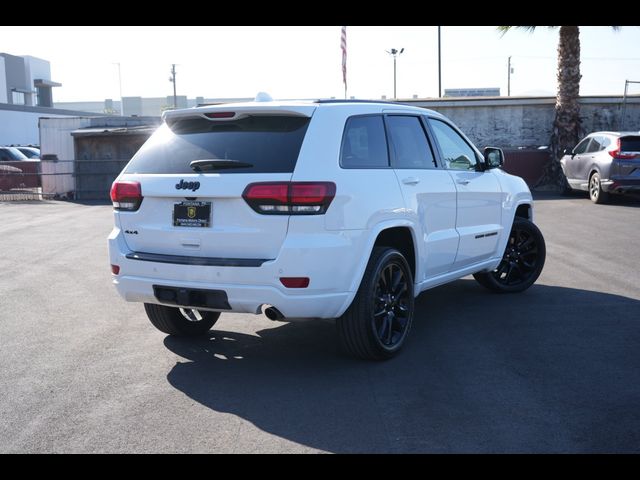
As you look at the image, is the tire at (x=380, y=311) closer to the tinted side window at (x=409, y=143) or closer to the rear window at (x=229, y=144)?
the tinted side window at (x=409, y=143)

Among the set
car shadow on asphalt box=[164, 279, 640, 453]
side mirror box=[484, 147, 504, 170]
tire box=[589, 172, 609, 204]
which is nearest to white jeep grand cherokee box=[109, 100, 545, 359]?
car shadow on asphalt box=[164, 279, 640, 453]

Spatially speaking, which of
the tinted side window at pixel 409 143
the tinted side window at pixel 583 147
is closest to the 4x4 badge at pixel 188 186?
the tinted side window at pixel 409 143

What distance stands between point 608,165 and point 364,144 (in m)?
12.9

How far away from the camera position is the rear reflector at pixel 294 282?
505 centimetres

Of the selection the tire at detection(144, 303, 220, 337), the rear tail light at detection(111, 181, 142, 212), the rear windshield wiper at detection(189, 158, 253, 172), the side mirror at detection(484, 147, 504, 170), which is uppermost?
the rear windshield wiper at detection(189, 158, 253, 172)

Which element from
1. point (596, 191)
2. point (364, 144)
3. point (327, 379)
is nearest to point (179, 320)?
point (327, 379)

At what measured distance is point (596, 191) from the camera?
17.8m

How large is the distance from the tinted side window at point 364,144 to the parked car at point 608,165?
40.6ft

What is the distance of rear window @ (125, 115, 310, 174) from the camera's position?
5227mm

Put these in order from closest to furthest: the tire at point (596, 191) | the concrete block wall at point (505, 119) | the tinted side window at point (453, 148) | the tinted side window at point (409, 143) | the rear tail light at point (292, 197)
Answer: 1. the rear tail light at point (292, 197)
2. the tinted side window at point (409, 143)
3. the tinted side window at point (453, 148)
4. the tire at point (596, 191)
5. the concrete block wall at point (505, 119)

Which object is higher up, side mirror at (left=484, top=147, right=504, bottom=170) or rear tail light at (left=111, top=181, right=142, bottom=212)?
side mirror at (left=484, top=147, right=504, bottom=170)

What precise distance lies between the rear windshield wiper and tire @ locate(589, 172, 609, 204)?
14.1 meters

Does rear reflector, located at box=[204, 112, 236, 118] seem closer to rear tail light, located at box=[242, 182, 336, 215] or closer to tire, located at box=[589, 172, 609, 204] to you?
rear tail light, located at box=[242, 182, 336, 215]
